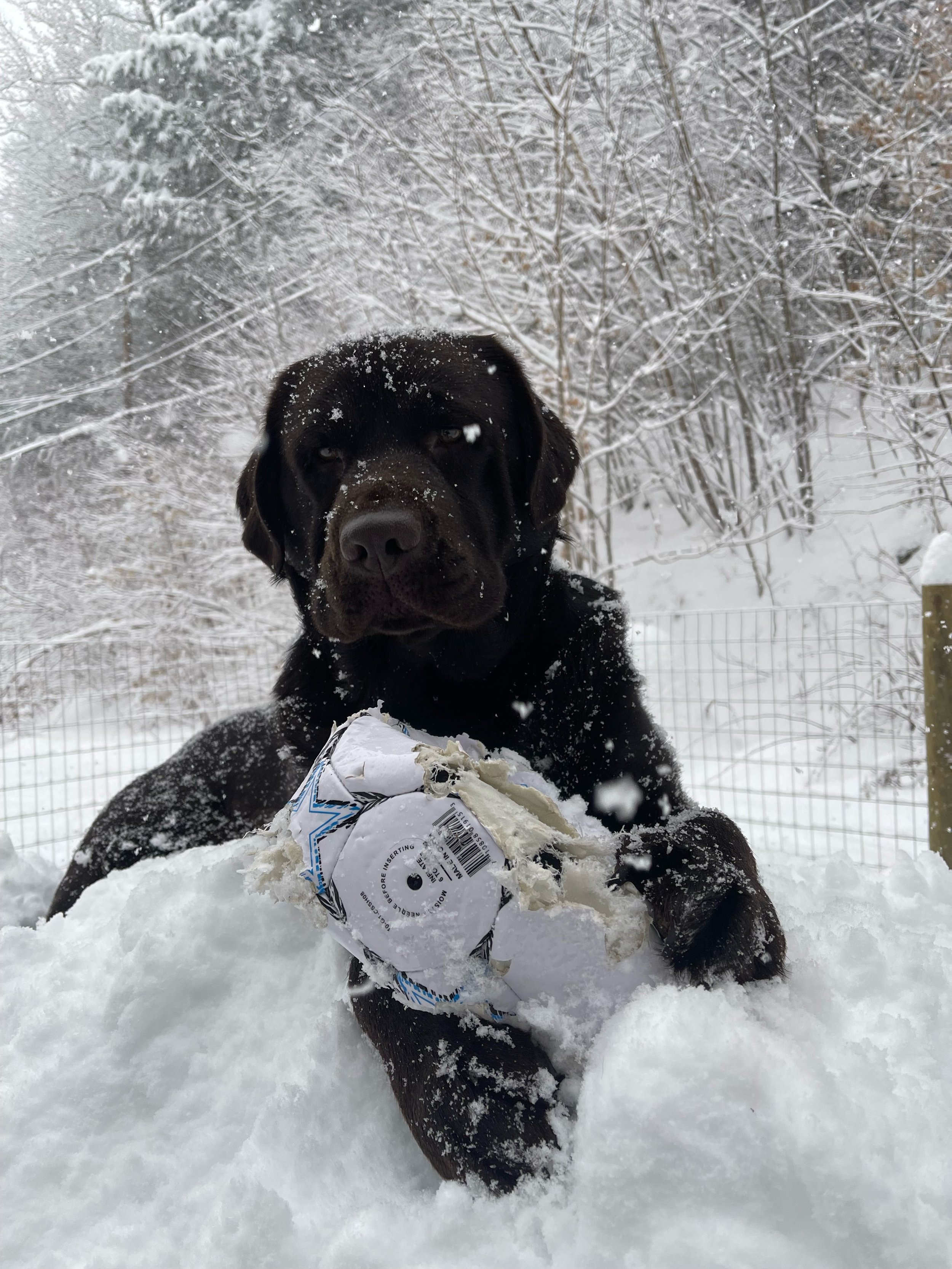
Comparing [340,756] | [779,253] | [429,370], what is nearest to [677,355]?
[779,253]

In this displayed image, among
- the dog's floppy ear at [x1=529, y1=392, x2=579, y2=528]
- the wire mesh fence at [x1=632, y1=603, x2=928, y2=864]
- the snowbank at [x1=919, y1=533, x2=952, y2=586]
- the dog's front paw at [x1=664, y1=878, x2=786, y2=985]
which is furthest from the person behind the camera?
the wire mesh fence at [x1=632, y1=603, x2=928, y2=864]

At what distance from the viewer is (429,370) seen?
2.05m

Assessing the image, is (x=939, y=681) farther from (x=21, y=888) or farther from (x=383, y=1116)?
(x=21, y=888)

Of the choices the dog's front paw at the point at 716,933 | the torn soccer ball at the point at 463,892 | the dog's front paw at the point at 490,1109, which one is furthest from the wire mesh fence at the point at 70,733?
the dog's front paw at the point at 716,933

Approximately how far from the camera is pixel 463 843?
1.26 m

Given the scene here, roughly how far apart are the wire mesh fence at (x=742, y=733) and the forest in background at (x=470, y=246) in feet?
Result: 4.71

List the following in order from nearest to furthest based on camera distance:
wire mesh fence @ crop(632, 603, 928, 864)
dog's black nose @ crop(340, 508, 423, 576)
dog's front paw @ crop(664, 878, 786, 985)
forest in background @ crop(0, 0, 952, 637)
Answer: dog's front paw @ crop(664, 878, 786, 985), dog's black nose @ crop(340, 508, 423, 576), wire mesh fence @ crop(632, 603, 928, 864), forest in background @ crop(0, 0, 952, 637)

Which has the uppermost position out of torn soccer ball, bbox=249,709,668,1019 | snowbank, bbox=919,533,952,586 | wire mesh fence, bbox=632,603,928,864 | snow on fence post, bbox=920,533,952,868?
torn soccer ball, bbox=249,709,668,1019

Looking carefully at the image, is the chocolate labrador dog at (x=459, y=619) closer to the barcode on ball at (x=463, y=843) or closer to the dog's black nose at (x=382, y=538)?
the dog's black nose at (x=382, y=538)

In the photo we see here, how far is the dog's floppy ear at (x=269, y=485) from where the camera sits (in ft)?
7.56

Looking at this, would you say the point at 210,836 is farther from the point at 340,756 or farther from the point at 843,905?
the point at 843,905

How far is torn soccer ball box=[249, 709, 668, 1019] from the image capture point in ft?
4.10

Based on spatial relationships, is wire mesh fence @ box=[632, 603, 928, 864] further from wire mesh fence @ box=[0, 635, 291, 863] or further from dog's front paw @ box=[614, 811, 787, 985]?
wire mesh fence @ box=[0, 635, 291, 863]

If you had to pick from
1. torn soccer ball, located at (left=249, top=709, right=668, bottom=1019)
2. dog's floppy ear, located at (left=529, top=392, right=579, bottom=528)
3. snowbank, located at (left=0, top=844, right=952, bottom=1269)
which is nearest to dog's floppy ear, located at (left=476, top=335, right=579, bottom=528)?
dog's floppy ear, located at (left=529, top=392, right=579, bottom=528)
